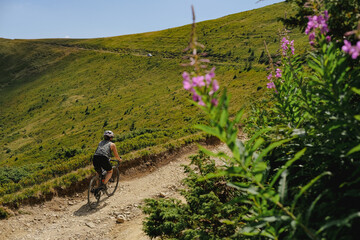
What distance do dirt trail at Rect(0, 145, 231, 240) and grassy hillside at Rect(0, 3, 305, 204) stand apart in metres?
2.61

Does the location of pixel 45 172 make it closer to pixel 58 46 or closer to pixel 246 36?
pixel 246 36

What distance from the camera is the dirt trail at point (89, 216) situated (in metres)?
7.89

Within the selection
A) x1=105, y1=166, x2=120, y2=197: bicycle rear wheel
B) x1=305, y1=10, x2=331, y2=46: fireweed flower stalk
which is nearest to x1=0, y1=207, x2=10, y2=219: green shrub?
x1=105, y1=166, x2=120, y2=197: bicycle rear wheel

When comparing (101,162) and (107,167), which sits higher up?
(101,162)

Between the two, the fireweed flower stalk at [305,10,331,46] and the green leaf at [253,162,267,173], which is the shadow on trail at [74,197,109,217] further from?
the fireweed flower stalk at [305,10,331,46]

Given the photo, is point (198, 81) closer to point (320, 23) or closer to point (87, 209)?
point (320, 23)

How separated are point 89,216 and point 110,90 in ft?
181

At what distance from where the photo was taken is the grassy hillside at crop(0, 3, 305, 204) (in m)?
22.0

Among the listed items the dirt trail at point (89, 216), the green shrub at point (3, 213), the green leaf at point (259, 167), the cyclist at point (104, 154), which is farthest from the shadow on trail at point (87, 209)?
the green leaf at point (259, 167)

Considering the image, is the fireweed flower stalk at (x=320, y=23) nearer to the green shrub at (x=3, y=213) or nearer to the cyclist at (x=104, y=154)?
the cyclist at (x=104, y=154)

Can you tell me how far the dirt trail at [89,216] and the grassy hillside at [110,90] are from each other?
8.56 ft

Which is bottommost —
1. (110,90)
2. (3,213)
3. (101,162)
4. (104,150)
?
(3,213)

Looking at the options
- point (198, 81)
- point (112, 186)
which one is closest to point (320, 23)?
point (198, 81)

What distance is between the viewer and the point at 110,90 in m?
60.8
